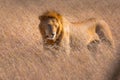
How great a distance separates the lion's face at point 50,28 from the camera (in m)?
8.34

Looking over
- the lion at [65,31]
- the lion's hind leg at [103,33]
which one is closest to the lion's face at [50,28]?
the lion at [65,31]

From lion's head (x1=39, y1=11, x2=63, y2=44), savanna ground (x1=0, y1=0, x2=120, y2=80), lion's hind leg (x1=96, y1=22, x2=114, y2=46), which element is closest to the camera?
savanna ground (x1=0, y1=0, x2=120, y2=80)

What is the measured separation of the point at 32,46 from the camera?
28.2 ft

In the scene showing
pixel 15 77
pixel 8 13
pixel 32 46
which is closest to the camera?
pixel 15 77

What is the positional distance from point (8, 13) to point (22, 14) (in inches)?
10.7

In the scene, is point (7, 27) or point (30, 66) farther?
point (7, 27)

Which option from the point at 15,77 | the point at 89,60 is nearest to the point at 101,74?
the point at 89,60

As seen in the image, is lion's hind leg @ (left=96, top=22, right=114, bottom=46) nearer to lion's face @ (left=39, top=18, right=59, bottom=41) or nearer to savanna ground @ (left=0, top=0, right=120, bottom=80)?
savanna ground @ (left=0, top=0, right=120, bottom=80)

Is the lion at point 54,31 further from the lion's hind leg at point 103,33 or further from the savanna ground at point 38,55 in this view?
the lion's hind leg at point 103,33

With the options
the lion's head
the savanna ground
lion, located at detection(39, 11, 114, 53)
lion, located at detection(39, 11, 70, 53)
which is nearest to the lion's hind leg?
lion, located at detection(39, 11, 114, 53)

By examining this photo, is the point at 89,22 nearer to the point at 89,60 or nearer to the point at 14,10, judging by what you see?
the point at 89,60

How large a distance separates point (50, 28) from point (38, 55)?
525mm

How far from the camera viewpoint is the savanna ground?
8.23m

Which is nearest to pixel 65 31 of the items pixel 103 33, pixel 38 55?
pixel 38 55
